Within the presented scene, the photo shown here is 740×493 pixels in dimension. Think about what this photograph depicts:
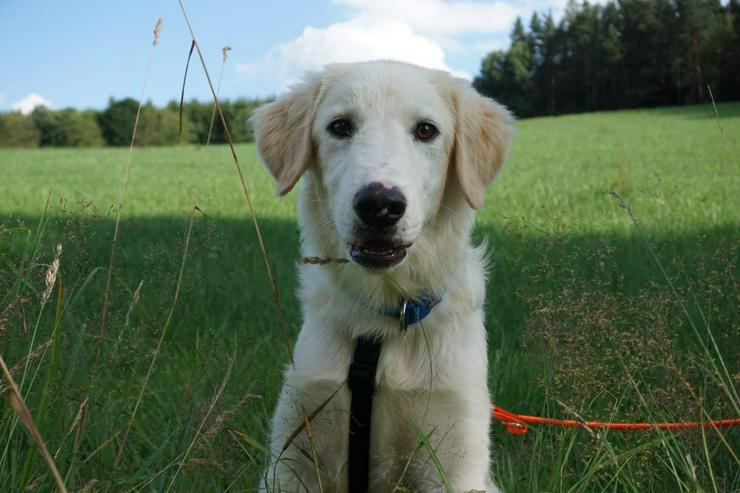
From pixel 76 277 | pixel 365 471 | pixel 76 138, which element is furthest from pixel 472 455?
pixel 76 138

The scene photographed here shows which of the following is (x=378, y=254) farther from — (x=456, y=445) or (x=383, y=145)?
(x=456, y=445)

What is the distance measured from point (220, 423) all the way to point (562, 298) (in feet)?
5.10

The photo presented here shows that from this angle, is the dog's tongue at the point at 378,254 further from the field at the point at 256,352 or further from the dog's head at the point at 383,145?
the field at the point at 256,352

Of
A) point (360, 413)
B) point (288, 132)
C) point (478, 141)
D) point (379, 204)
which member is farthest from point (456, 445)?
point (288, 132)

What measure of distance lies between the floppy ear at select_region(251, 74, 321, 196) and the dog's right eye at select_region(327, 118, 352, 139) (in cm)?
14

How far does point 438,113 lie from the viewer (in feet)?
8.54

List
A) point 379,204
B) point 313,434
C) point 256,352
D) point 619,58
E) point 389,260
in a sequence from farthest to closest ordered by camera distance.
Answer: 1. point 619,58
2. point 256,352
3. point 313,434
4. point 389,260
5. point 379,204

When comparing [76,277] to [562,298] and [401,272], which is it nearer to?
[401,272]

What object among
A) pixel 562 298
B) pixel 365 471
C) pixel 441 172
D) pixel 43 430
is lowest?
pixel 365 471

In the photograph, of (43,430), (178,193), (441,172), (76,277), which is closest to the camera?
(43,430)

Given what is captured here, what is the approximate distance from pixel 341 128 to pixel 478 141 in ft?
1.86

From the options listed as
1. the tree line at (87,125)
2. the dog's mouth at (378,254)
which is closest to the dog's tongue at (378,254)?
the dog's mouth at (378,254)

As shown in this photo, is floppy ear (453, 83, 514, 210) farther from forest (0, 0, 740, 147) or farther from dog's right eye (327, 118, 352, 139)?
forest (0, 0, 740, 147)

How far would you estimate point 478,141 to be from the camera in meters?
2.78
